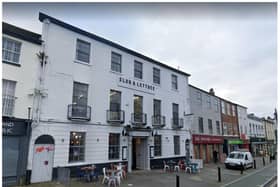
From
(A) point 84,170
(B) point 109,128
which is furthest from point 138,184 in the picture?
(B) point 109,128

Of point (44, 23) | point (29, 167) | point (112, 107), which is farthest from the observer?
point (112, 107)

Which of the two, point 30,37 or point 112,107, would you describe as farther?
point 112,107

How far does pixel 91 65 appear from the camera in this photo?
14.0m

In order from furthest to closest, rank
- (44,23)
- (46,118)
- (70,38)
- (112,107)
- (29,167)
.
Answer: (112,107) < (70,38) < (44,23) < (46,118) < (29,167)

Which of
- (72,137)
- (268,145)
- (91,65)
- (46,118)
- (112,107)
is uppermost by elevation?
(91,65)

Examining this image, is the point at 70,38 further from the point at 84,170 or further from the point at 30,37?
the point at 84,170

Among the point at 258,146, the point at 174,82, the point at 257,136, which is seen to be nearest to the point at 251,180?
the point at 174,82

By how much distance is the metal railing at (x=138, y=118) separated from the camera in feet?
51.8

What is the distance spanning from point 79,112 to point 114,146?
12.1 feet

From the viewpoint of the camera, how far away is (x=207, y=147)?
23297 mm

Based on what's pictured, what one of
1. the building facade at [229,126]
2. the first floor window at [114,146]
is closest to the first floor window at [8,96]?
the first floor window at [114,146]

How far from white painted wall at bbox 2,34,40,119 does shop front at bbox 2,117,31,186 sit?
0.52 m

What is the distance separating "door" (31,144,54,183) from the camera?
34.4ft

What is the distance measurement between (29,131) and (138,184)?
6.46m
